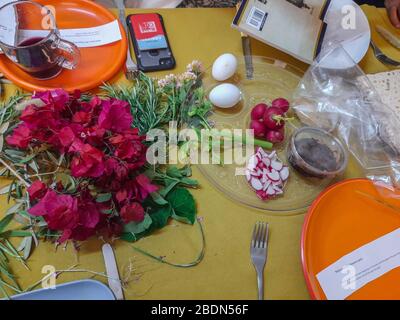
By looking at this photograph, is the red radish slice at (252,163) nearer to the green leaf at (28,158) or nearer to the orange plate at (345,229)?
the orange plate at (345,229)

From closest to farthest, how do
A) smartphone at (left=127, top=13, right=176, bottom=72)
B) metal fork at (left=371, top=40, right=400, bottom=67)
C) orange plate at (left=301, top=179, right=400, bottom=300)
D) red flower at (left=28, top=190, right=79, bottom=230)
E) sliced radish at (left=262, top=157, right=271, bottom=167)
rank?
red flower at (left=28, top=190, right=79, bottom=230) < orange plate at (left=301, top=179, right=400, bottom=300) < sliced radish at (left=262, top=157, right=271, bottom=167) < smartphone at (left=127, top=13, right=176, bottom=72) < metal fork at (left=371, top=40, right=400, bottom=67)

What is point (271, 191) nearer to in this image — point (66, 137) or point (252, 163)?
point (252, 163)

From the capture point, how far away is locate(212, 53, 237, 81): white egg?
883 mm

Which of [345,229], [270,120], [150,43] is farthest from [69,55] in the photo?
[345,229]

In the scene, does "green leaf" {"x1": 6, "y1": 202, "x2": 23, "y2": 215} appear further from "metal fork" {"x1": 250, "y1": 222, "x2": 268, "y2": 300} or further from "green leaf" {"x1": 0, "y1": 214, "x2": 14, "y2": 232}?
"metal fork" {"x1": 250, "y1": 222, "x2": 268, "y2": 300}

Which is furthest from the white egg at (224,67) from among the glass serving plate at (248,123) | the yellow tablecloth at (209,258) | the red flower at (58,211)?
the red flower at (58,211)

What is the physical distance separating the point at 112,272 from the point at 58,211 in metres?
0.16

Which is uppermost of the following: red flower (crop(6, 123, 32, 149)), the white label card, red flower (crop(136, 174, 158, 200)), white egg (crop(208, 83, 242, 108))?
red flower (crop(6, 123, 32, 149))

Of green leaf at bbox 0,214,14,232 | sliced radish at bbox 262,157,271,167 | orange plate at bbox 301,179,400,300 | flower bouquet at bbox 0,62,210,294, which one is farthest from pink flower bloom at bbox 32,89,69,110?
orange plate at bbox 301,179,400,300

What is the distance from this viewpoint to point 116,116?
2.22ft

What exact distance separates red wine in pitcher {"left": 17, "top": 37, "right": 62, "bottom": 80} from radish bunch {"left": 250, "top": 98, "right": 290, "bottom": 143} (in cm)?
49

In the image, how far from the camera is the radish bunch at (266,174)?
785 millimetres

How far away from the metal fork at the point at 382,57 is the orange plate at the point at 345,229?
41cm

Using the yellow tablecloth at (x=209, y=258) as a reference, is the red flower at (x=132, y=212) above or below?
above
